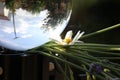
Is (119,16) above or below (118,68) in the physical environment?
above

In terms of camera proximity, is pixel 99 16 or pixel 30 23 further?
pixel 99 16

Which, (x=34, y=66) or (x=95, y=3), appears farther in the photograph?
(x=95, y=3)

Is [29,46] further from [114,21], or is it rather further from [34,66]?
[114,21]

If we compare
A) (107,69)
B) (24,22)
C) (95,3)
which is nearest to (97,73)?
(107,69)

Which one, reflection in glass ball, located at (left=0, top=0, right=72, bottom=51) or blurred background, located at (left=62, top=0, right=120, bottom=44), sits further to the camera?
blurred background, located at (left=62, top=0, right=120, bottom=44)

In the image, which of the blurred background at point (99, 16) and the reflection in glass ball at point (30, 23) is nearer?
the reflection in glass ball at point (30, 23)
